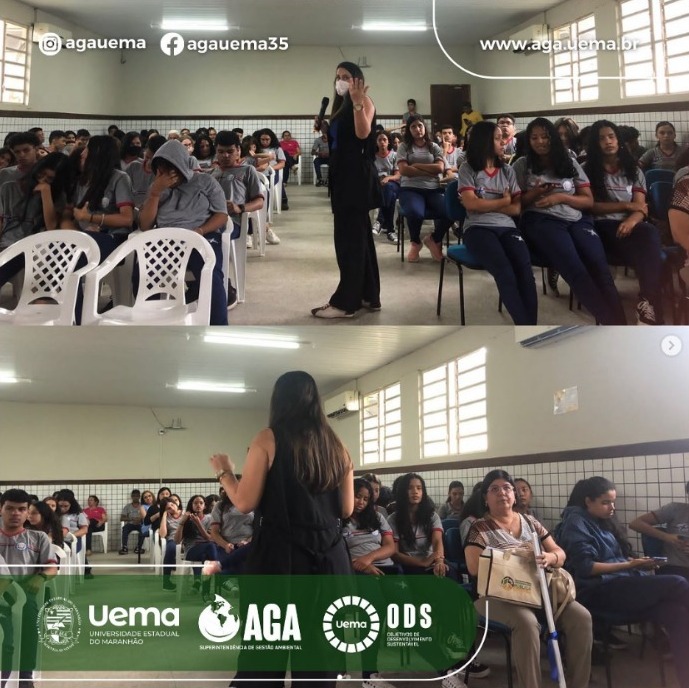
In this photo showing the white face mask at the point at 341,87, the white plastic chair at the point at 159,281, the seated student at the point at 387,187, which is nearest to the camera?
the white face mask at the point at 341,87

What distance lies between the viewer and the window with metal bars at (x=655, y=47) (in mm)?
2410

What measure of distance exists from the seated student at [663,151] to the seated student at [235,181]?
120 cm

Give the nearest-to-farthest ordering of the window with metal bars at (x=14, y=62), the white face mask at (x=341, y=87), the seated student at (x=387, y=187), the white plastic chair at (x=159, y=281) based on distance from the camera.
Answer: the window with metal bars at (x=14, y=62)
the white face mask at (x=341, y=87)
the white plastic chair at (x=159, y=281)
the seated student at (x=387, y=187)

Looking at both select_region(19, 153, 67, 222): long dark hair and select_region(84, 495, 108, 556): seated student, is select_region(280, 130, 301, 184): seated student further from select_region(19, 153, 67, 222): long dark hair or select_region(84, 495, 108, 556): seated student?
select_region(84, 495, 108, 556): seated student

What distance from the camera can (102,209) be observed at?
253 centimetres

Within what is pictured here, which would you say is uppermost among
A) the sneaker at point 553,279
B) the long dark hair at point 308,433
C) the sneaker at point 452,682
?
the sneaker at point 553,279

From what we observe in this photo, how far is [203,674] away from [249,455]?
0.67 meters

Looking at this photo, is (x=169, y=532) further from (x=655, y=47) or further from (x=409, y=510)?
(x=655, y=47)

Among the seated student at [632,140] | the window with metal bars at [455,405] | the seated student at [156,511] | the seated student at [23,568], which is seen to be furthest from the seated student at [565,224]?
the seated student at [23,568]

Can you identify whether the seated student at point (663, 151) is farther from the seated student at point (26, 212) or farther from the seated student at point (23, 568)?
the seated student at point (23, 568)

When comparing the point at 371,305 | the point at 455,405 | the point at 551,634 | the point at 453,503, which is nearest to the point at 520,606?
the point at 551,634

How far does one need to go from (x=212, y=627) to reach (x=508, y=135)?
1781 mm

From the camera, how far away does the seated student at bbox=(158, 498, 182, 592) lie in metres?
2.29

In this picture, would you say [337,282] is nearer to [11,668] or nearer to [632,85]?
[632,85]
